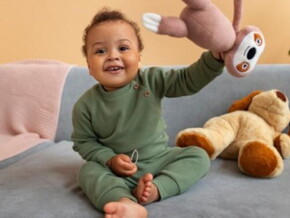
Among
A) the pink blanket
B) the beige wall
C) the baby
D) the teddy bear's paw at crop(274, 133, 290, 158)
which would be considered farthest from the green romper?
the beige wall

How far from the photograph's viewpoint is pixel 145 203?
28.7 inches

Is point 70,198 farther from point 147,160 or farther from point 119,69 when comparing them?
point 119,69

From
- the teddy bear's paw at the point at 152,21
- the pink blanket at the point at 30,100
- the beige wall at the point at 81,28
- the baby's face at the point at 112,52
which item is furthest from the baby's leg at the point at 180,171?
the beige wall at the point at 81,28

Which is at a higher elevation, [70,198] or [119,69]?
[119,69]

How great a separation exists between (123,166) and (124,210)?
148 mm

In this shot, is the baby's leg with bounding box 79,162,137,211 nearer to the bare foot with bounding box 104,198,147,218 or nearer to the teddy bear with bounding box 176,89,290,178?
the bare foot with bounding box 104,198,147,218

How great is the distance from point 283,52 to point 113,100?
1.07 metres

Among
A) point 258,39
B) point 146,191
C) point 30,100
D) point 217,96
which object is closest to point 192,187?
point 146,191

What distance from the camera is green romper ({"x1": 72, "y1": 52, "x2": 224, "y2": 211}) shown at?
2.63 ft

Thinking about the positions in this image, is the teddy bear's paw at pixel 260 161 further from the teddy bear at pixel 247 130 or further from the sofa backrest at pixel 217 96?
the sofa backrest at pixel 217 96

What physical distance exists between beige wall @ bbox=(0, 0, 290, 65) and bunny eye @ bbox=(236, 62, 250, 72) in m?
0.94

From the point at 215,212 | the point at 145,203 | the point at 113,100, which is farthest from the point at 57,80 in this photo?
the point at 215,212

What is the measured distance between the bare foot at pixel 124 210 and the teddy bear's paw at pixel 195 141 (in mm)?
397

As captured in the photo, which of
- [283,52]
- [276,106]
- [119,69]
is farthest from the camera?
[283,52]
